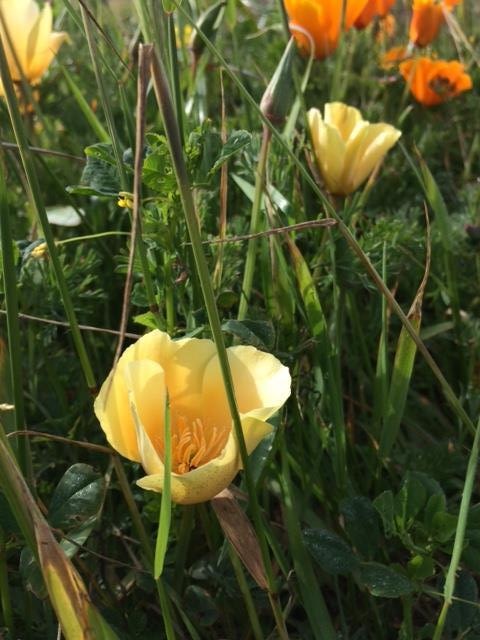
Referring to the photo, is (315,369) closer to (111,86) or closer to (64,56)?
(111,86)

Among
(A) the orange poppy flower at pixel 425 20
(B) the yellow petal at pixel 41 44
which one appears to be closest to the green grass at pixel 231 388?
(B) the yellow petal at pixel 41 44

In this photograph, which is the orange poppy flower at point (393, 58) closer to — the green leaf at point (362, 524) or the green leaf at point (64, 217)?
the green leaf at point (64, 217)

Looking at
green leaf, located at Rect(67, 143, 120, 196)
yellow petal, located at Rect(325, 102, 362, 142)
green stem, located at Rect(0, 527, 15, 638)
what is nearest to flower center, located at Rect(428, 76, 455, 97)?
yellow petal, located at Rect(325, 102, 362, 142)

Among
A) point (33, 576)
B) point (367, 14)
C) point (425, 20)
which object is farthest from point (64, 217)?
point (425, 20)

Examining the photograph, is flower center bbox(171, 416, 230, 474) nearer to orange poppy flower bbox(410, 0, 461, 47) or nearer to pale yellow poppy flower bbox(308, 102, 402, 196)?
pale yellow poppy flower bbox(308, 102, 402, 196)

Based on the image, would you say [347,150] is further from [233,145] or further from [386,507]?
[386,507]

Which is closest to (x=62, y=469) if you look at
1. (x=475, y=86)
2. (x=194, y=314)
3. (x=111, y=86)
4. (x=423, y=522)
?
(x=194, y=314)
